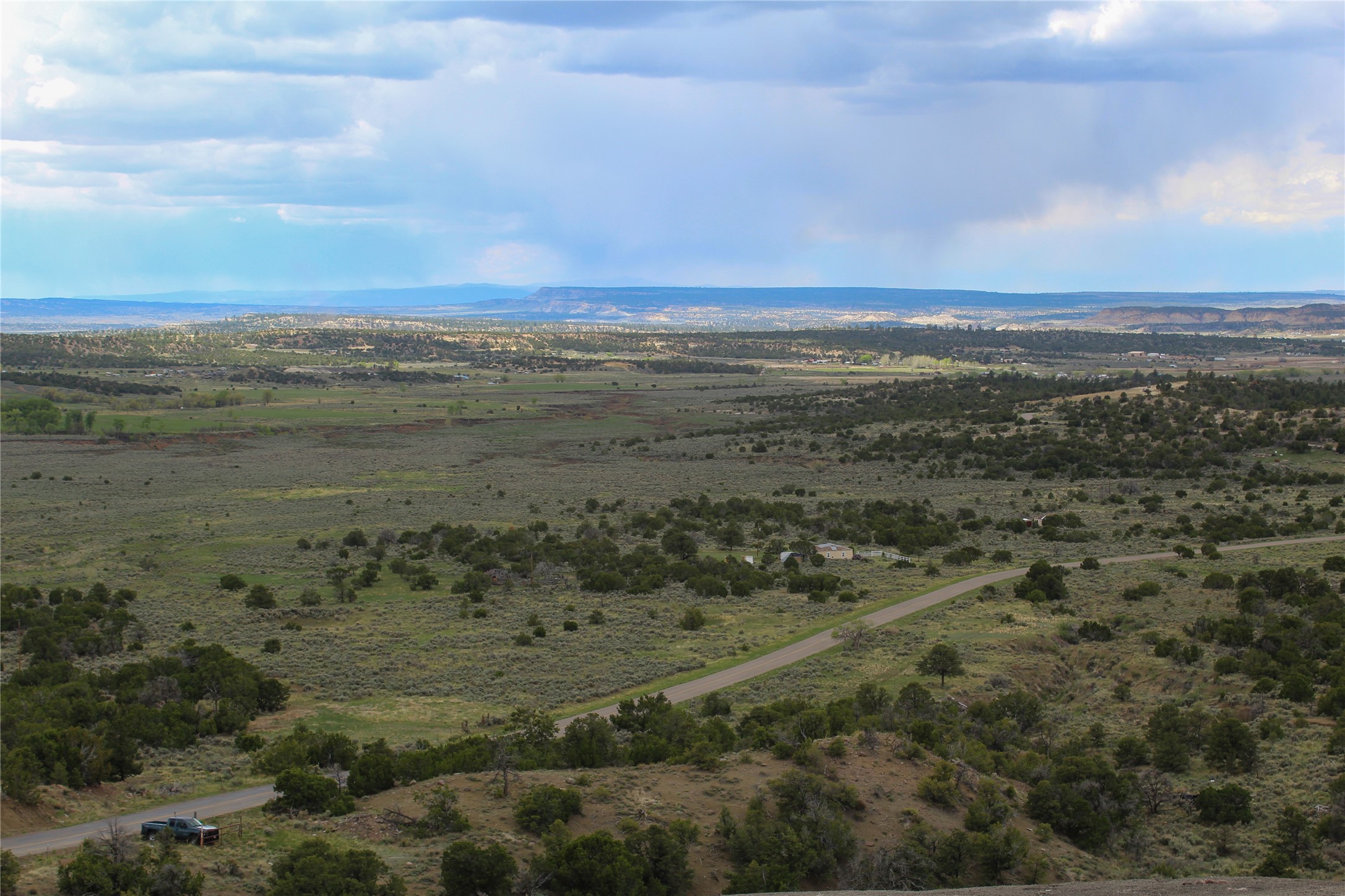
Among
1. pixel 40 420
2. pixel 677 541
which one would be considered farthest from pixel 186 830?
pixel 40 420

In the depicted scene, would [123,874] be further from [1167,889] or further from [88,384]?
[88,384]

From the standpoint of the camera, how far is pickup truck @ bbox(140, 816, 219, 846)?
1708 centimetres

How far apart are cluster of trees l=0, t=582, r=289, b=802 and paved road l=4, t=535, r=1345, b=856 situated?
4.57 feet

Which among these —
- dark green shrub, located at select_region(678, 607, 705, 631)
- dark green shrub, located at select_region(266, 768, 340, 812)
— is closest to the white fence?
dark green shrub, located at select_region(678, 607, 705, 631)

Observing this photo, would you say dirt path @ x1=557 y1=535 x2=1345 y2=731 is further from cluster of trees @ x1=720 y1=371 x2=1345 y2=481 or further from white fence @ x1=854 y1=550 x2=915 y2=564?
cluster of trees @ x1=720 y1=371 x2=1345 y2=481

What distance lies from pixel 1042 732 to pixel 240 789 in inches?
701

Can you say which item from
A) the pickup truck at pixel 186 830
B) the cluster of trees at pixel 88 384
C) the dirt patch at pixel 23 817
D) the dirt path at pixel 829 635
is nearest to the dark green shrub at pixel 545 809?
the pickup truck at pixel 186 830

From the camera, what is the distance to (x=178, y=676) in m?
26.9

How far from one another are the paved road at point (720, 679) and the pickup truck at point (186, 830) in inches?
36.0

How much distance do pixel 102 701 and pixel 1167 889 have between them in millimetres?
23711

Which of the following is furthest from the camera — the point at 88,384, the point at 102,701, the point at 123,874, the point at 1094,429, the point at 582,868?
the point at 88,384

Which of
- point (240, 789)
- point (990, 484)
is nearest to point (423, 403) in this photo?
point (990, 484)

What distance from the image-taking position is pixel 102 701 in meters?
25.3

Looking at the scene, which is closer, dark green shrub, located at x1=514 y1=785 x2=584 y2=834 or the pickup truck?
the pickup truck
